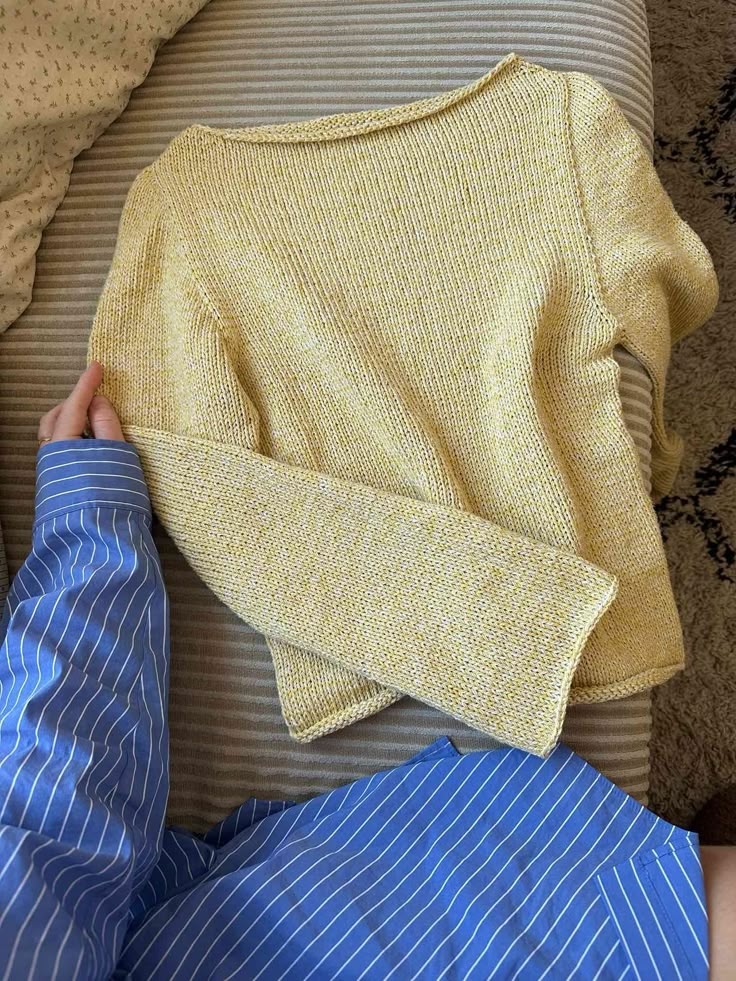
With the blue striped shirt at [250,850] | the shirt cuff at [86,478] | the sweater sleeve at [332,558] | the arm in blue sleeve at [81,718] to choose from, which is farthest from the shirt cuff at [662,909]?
the shirt cuff at [86,478]

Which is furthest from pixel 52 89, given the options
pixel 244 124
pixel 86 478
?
pixel 86 478

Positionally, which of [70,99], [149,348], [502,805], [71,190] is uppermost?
[70,99]

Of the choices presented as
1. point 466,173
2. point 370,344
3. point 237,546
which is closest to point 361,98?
point 466,173

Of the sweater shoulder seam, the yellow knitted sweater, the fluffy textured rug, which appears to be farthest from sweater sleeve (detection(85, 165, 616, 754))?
the fluffy textured rug

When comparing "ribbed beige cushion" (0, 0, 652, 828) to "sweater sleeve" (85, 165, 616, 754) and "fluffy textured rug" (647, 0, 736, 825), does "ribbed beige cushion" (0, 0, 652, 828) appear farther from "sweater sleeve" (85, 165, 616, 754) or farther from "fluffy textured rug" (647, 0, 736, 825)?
"fluffy textured rug" (647, 0, 736, 825)

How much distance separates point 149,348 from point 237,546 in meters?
0.25

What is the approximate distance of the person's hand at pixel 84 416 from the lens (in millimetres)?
836

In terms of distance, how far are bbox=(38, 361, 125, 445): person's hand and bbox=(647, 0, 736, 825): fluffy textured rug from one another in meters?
0.82

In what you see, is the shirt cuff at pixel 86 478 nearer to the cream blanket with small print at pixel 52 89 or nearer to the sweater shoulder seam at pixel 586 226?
the cream blanket with small print at pixel 52 89

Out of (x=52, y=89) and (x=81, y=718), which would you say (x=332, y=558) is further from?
(x=52, y=89)

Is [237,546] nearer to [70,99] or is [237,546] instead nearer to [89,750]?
[89,750]

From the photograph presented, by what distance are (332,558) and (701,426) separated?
73 cm

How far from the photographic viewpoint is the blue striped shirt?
62cm

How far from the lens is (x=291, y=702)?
78 cm
